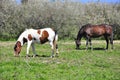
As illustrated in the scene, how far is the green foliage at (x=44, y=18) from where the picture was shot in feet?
129

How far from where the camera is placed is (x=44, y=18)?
41.1 meters

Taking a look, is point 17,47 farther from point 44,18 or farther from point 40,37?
point 44,18

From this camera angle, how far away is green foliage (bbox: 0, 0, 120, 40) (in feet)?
129

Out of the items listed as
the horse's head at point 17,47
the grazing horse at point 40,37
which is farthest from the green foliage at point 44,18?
the grazing horse at point 40,37

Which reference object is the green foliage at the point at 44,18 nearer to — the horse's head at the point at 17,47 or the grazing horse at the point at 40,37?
the horse's head at the point at 17,47

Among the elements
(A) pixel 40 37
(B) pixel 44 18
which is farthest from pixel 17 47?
(B) pixel 44 18

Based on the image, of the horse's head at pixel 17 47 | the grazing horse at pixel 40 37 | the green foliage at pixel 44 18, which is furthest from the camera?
the green foliage at pixel 44 18

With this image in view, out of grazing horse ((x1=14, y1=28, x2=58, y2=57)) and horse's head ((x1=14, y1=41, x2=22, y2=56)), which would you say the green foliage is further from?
grazing horse ((x1=14, y1=28, x2=58, y2=57))

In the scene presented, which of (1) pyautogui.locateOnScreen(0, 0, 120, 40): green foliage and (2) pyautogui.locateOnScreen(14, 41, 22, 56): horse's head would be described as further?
(1) pyautogui.locateOnScreen(0, 0, 120, 40): green foliage

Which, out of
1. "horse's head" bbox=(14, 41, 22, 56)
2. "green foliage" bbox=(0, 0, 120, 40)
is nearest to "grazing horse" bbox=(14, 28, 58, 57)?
"horse's head" bbox=(14, 41, 22, 56)

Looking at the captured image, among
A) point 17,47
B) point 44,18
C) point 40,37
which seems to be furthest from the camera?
point 44,18

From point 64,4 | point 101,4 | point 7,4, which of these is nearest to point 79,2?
point 101,4

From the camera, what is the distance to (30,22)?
40625 mm

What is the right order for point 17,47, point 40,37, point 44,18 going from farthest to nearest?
point 44,18 < point 17,47 < point 40,37
